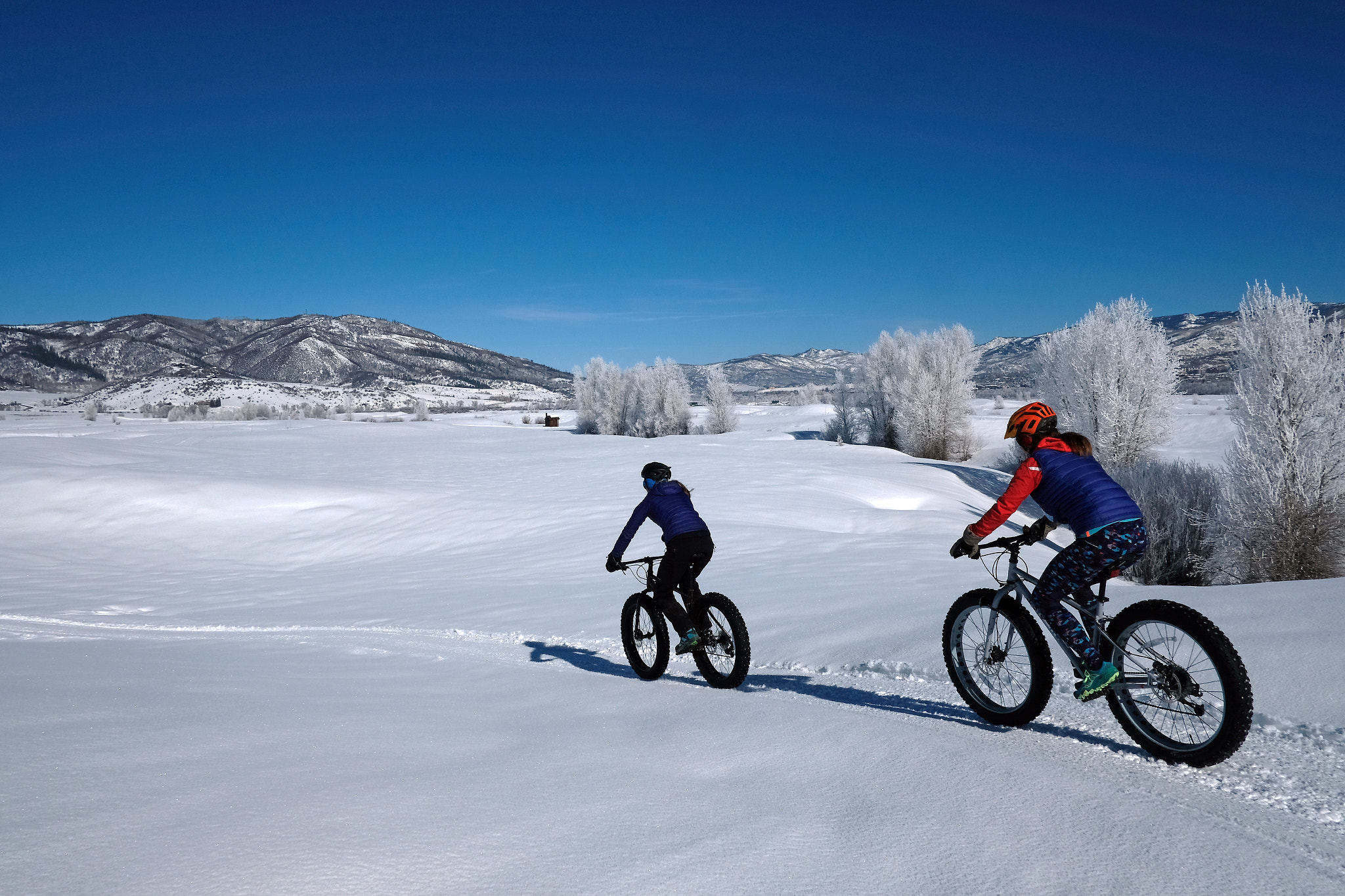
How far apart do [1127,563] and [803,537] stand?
11.3 meters

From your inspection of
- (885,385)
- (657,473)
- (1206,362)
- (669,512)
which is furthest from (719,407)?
(1206,362)

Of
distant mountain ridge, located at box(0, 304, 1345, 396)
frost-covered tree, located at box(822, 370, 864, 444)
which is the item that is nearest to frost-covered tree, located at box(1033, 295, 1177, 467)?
frost-covered tree, located at box(822, 370, 864, 444)

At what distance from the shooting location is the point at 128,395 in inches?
3967

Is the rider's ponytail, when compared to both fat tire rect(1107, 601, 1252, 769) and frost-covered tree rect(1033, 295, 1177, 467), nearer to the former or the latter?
fat tire rect(1107, 601, 1252, 769)

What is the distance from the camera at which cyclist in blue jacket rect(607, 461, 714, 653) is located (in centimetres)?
614

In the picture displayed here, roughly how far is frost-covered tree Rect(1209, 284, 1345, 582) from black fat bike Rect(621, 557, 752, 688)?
19321 millimetres

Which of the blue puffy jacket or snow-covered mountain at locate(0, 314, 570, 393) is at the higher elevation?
snow-covered mountain at locate(0, 314, 570, 393)

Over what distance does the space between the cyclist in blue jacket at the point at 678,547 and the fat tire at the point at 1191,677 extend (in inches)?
117

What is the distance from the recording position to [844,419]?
5241cm

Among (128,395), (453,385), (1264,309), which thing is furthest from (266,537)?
(453,385)

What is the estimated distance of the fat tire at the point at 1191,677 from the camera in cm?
361

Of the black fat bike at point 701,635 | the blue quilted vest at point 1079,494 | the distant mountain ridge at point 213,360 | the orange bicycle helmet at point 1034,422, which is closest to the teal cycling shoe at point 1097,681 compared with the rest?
the blue quilted vest at point 1079,494

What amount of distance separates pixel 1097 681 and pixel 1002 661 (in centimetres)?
69

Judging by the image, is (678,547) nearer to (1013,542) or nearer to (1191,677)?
(1013,542)
